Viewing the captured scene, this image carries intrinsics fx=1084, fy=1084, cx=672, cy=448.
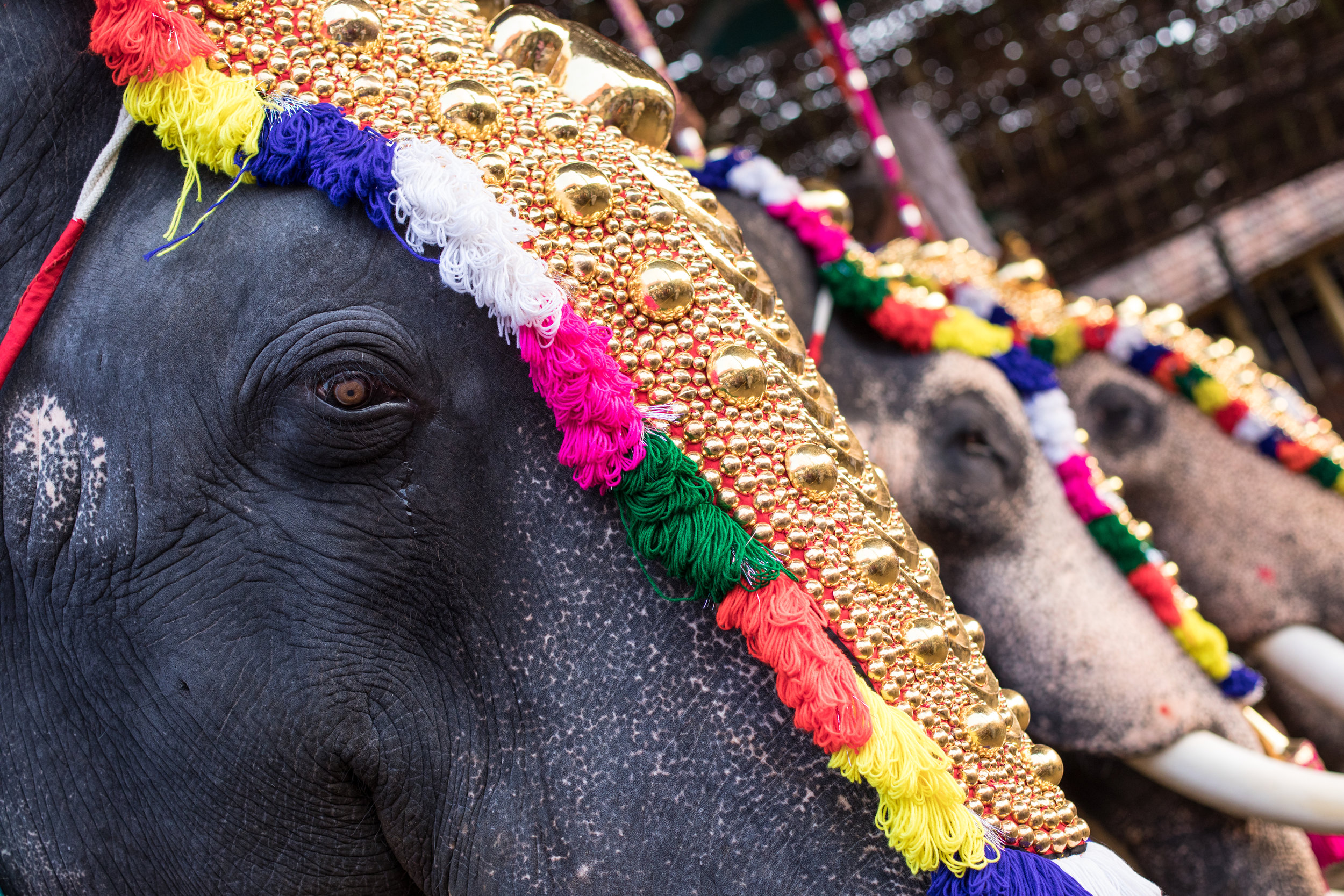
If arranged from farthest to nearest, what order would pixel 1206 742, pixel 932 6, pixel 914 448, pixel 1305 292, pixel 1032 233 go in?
pixel 1305 292, pixel 1032 233, pixel 932 6, pixel 914 448, pixel 1206 742

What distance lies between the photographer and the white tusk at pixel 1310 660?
204cm

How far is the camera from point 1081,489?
1.85 meters

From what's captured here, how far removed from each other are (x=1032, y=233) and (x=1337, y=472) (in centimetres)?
710

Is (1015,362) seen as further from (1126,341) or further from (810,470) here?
(810,470)

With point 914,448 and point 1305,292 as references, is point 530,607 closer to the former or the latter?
point 914,448

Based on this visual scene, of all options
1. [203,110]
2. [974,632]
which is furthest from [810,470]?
[203,110]

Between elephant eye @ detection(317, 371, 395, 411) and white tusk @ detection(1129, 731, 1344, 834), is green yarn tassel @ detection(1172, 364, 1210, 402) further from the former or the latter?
elephant eye @ detection(317, 371, 395, 411)

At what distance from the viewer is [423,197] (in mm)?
899

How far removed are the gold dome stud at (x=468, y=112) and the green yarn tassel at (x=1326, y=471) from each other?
191 centimetres

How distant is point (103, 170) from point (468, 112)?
1.12 feet

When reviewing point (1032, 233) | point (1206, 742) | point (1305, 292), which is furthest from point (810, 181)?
point (1305, 292)

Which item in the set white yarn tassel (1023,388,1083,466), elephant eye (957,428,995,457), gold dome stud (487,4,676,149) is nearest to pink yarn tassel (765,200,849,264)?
elephant eye (957,428,995,457)

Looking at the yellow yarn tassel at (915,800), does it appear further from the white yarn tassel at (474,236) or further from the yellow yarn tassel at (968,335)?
the yellow yarn tassel at (968,335)

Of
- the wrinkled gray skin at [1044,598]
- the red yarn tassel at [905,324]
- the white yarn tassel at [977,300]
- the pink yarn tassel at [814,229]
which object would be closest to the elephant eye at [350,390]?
the wrinkled gray skin at [1044,598]
